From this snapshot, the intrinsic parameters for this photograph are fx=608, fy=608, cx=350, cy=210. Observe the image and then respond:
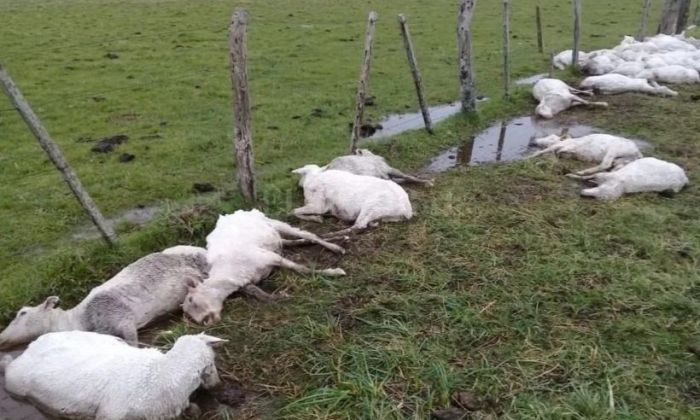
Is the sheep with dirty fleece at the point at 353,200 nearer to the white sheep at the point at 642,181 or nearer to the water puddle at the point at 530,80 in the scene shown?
the white sheep at the point at 642,181

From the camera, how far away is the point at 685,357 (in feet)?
16.3

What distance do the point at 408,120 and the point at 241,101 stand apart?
557cm

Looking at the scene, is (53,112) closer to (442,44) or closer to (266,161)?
(266,161)

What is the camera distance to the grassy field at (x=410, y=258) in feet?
15.6

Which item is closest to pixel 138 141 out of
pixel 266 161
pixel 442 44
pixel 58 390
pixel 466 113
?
pixel 266 161

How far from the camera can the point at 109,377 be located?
14.9ft

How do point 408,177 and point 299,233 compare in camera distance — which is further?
point 408,177

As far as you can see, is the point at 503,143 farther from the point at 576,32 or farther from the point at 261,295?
the point at 261,295

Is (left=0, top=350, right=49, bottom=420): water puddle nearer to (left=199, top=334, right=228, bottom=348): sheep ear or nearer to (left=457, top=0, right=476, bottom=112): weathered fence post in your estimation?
(left=199, top=334, right=228, bottom=348): sheep ear

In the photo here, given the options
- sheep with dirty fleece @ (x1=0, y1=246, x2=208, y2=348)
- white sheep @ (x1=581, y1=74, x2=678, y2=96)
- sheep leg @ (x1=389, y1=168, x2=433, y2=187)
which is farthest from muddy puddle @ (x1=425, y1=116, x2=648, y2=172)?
sheep with dirty fleece @ (x1=0, y1=246, x2=208, y2=348)

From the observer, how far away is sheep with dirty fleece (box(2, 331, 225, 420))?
4.43m

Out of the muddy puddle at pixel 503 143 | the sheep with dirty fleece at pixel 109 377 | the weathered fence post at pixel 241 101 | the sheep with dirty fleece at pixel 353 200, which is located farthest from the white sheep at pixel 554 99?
the sheep with dirty fleece at pixel 109 377

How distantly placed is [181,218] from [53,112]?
728cm

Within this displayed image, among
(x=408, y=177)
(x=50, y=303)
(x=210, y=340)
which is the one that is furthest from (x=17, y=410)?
(x=408, y=177)
